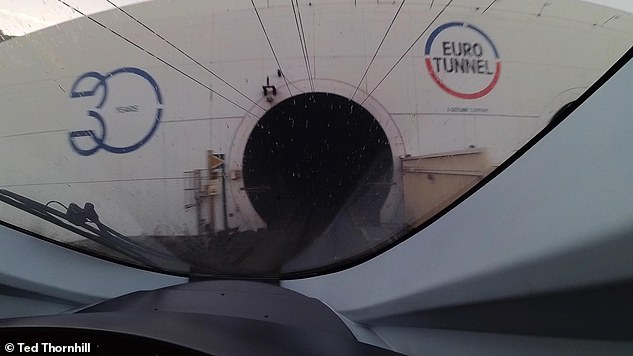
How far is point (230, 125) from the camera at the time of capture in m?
2.92

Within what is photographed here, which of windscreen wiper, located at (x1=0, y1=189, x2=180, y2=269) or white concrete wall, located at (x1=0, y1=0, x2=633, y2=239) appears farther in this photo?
windscreen wiper, located at (x1=0, y1=189, x2=180, y2=269)

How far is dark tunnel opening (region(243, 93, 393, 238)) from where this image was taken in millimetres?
2768

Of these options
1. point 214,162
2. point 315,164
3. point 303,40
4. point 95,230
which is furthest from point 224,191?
point 303,40

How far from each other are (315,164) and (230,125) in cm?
49

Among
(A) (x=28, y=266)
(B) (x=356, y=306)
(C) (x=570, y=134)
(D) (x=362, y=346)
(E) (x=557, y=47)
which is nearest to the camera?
(C) (x=570, y=134)

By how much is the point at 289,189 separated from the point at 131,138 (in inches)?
33.9

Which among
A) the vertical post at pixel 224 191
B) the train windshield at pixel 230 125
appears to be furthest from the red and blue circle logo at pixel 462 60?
the vertical post at pixel 224 191

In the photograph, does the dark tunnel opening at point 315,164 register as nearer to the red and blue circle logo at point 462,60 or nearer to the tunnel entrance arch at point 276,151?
the tunnel entrance arch at point 276,151

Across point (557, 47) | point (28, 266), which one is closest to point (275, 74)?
point (557, 47)

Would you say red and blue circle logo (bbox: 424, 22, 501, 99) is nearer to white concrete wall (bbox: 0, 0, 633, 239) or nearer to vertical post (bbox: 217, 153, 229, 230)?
white concrete wall (bbox: 0, 0, 633, 239)

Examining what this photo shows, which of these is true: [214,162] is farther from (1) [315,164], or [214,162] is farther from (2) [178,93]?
(1) [315,164]

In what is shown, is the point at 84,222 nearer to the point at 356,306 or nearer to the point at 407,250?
the point at 356,306

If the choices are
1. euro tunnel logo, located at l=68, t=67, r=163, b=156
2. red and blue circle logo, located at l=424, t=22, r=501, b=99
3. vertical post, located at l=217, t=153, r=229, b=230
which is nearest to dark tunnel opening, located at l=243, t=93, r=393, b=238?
vertical post, located at l=217, t=153, r=229, b=230

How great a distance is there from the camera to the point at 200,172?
2.87 metres
